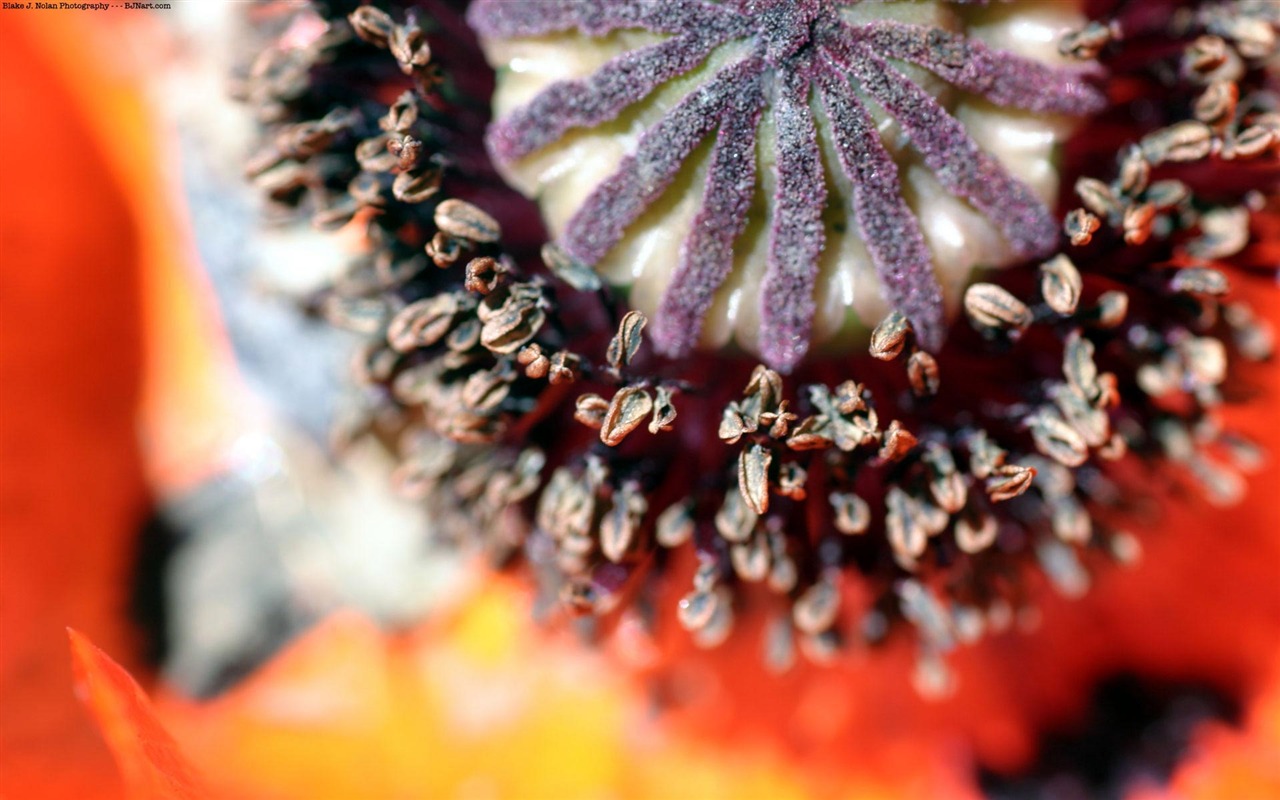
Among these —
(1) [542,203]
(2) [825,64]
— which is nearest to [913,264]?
(2) [825,64]

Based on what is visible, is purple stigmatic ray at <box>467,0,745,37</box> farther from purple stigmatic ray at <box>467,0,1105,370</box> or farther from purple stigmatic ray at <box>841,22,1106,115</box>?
purple stigmatic ray at <box>841,22,1106,115</box>

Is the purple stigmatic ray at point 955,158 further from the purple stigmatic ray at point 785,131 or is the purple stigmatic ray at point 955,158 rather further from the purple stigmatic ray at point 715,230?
the purple stigmatic ray at point 715,230

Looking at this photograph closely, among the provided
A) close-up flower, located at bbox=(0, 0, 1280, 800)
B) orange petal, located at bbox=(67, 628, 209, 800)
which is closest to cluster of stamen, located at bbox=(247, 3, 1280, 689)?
close-up flower, located at bbox=(0, 0, 1280, 800)

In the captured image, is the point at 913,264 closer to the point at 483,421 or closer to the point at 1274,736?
the point at 483,421

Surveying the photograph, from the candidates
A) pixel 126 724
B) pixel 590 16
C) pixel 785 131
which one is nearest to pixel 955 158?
pixel 785 131

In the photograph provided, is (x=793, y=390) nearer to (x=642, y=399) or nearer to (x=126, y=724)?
(x=642, y=399)

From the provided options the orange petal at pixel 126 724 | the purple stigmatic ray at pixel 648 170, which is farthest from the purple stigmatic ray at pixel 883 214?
the orange petal at pixel 126 724
